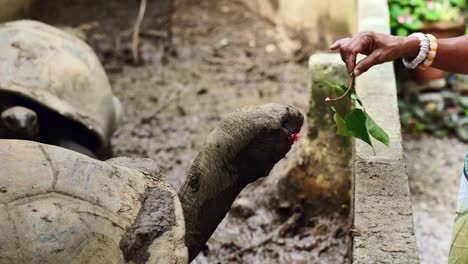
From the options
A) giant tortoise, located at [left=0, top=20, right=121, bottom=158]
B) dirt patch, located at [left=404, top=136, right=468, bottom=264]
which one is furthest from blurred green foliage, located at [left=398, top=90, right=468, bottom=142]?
giant tortoise, located at [left=0, top=20, right=121, bottom=158]

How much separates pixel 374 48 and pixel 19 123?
1.97 meters

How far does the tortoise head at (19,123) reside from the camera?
10.6ft

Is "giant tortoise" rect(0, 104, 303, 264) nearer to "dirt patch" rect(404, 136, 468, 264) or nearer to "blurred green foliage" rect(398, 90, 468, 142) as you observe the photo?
"dirt patch" rect(404, 136, 468, 264)

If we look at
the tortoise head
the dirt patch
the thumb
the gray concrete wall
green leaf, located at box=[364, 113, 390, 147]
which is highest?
the thumb

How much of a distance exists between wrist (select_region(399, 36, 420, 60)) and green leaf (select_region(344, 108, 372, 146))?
0.32 metres

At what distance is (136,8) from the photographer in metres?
6.18

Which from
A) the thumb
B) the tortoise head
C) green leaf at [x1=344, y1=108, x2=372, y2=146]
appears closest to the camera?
the thumb

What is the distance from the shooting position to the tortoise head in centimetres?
323

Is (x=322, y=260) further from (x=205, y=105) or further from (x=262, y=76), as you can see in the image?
(x=262, y=76)

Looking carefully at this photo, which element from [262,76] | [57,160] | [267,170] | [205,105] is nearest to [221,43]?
[262,76]

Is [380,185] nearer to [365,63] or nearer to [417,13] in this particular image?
[365,63]

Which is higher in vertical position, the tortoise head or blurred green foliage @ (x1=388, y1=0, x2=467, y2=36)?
the tortoise head

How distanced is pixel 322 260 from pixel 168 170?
1160 millimetres

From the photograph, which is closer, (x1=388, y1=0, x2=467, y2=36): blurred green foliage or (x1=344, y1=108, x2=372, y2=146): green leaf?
(x1=344, y1=108, x2=372, y2=146): green leaf
